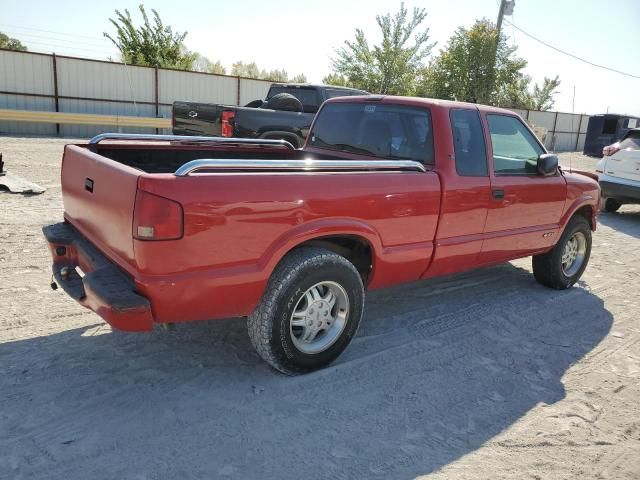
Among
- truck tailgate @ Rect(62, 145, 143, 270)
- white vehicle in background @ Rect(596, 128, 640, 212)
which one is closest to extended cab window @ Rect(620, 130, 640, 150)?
white vehicle in background @ Rect(596, 128, 640, 212)

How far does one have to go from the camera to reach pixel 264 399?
3205mm

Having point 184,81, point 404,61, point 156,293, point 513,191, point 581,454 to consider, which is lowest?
point 581,454

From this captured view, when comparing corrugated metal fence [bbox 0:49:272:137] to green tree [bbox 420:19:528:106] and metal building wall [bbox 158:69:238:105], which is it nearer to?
metal building wall [bbox 158:69:238:105]

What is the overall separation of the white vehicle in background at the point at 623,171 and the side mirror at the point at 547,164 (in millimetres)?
5411

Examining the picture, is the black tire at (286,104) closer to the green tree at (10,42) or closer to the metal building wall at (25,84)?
the metal building wall at (25,84)

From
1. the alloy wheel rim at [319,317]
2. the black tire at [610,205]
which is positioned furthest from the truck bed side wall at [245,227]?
the black tire at [610,205]

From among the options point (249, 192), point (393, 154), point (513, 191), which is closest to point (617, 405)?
point (513, 191)

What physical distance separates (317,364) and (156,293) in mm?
1249

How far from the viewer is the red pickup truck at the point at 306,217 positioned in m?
2.80

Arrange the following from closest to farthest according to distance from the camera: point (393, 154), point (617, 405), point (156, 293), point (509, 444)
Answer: point (156, 293) → point (509, 444) → point (617, 405) → point (393, 154)

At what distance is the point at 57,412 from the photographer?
293cm

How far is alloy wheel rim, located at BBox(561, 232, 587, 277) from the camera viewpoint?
568 cm

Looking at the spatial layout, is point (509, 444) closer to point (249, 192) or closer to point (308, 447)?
point (308, 447)

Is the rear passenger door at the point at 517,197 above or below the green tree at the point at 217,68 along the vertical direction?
below
